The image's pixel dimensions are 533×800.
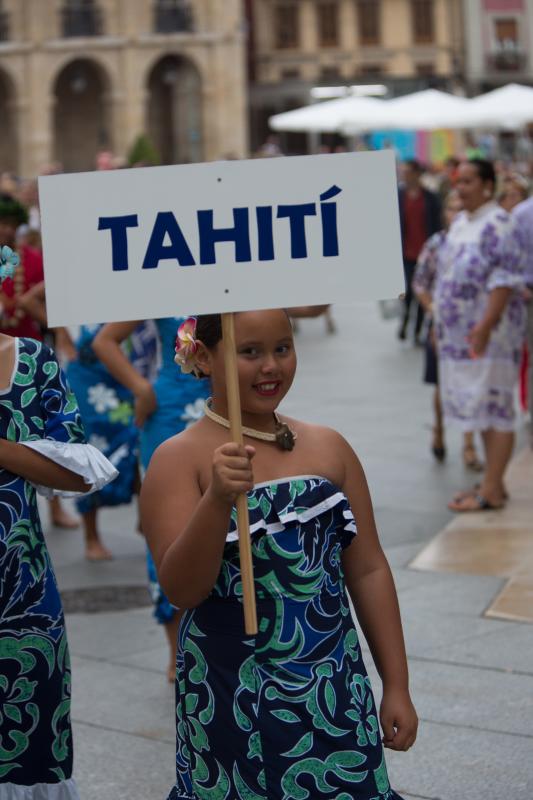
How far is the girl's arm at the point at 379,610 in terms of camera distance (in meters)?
3.21

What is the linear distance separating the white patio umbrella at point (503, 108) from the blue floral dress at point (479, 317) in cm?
1460

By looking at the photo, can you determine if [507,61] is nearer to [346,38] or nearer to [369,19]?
[369,19]

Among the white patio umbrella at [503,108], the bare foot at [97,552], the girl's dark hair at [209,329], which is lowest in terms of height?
the bare foot at [97,552]

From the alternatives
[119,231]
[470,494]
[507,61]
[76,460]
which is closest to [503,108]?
[470,494]

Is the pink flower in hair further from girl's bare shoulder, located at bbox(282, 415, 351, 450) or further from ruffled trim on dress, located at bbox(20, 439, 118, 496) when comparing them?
ruffled trim on dress, located at bbox(20, 439, 118, 496)

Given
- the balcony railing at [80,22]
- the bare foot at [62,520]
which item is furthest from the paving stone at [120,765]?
the balcony railing at [80,22]

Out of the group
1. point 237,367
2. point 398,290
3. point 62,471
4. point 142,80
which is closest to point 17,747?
point 62,471

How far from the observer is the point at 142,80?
60.1m

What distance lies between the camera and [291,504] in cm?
312

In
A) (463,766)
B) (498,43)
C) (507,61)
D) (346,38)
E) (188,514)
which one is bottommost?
(463,766)

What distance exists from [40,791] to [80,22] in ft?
194

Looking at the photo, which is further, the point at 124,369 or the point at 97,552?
the point at 97,552

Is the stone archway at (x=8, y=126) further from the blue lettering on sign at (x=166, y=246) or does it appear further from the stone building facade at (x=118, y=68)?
the blue lettering on sign at (x=166, y=246)

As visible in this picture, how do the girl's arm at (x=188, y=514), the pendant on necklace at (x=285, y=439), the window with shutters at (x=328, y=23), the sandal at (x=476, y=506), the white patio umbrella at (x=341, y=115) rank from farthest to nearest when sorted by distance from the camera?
the window with shutters at (x=328, y=23) < the white patio umbrella at (x=341, y=115) < the sandal at (x=476, y=506) < the pendant on necklace at (x=285, y=439) < the girl's arm at (x=188, y=514)
